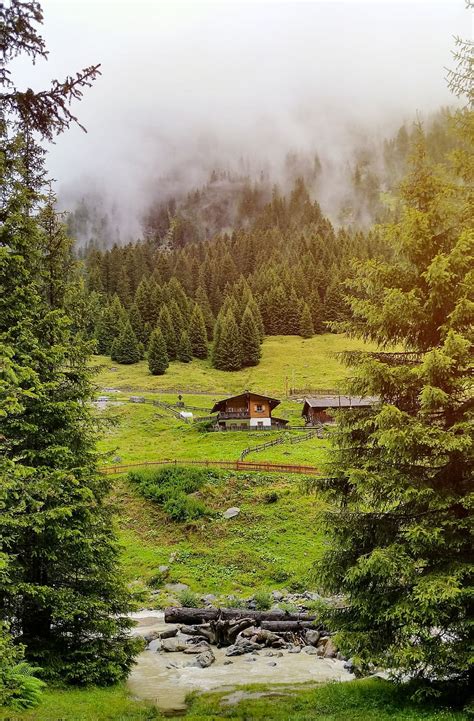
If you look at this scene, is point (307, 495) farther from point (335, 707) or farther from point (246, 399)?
point (246, 399)

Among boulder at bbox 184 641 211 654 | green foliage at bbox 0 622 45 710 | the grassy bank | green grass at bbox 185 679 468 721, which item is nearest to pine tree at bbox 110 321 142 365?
boulder at bbox 184 641 211 654

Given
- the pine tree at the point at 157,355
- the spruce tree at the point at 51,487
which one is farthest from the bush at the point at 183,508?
the pine tree at the point at 157,355

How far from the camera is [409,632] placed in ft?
34.8

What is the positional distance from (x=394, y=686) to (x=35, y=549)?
32.3ft

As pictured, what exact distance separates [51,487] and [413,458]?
8925mm

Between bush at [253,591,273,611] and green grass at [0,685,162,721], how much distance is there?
1379 cm

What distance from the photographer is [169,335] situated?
371ft

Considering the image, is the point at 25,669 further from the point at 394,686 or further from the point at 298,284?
the point at 298,284

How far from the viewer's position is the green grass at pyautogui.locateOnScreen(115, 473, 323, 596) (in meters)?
32.6

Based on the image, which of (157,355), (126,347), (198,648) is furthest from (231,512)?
(126,347)

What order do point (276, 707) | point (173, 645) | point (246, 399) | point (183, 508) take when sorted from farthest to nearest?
point (246, 399) → point (183, 508) → point (173, 645) → point (276, 707)

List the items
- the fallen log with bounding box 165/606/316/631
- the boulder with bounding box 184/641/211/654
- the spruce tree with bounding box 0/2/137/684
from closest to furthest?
the spruce tree with bounding box 0/2/137/684
the boulder with bounding box 184/641/211/654
the fallen log with bounding box 165/606/316/631

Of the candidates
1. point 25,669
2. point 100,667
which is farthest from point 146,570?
point 25,669

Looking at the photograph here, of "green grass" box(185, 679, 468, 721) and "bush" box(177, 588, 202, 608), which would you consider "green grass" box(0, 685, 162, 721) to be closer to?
"green grass" box(185, 679, 468, 721)
